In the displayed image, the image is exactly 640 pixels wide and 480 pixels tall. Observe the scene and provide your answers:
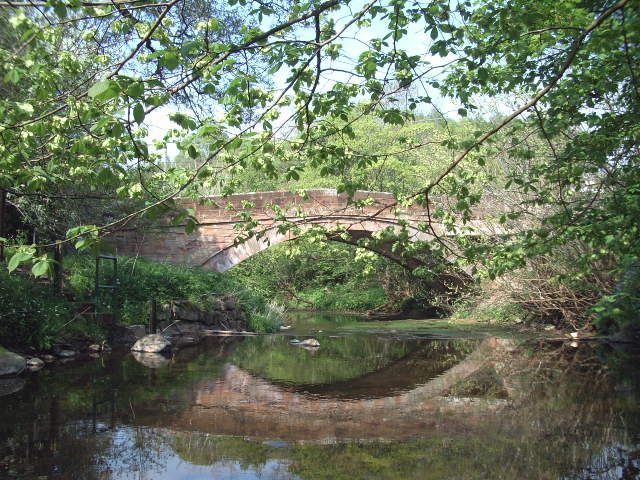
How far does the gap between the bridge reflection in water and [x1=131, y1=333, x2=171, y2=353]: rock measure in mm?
951

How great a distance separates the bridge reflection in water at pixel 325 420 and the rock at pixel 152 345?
95cm

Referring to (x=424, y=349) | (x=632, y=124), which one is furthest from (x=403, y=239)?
(x=424, y=349)

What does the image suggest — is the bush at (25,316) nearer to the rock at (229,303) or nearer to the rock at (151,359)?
the rock at (151,359)

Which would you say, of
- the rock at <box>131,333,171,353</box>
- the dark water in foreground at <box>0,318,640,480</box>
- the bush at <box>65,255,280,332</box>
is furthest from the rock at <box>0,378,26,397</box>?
the bush at <box>65,255,280,332</box>

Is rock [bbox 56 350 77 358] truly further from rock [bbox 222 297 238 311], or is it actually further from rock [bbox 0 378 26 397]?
rock [bbox 222 297 238 311]

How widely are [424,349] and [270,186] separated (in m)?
16.4

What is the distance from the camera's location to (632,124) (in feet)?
18.7

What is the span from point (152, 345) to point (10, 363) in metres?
2.87

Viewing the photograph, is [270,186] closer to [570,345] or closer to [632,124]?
[570,345]

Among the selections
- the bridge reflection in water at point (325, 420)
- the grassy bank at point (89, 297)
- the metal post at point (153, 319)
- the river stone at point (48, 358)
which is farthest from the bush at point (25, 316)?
the metal post at point (153, 319)

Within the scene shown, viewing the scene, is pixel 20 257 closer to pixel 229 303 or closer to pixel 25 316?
pixel 25 316

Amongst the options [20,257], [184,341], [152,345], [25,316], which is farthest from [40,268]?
[184,341]

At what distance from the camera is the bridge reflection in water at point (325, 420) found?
431 centimetres

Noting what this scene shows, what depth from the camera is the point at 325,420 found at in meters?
5.77
